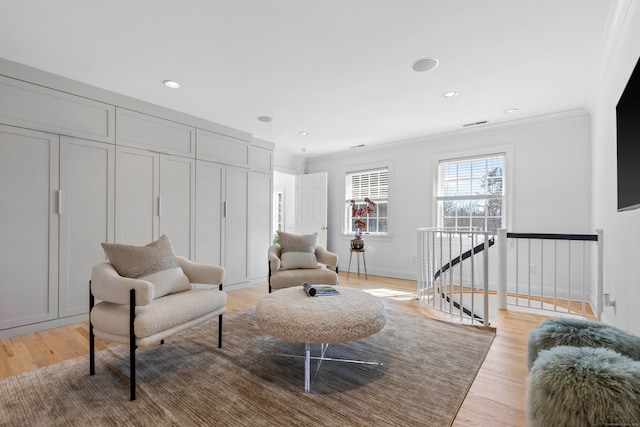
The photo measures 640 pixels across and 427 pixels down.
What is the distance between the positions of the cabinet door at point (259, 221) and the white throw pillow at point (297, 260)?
1.42 meters

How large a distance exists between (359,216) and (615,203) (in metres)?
3.83

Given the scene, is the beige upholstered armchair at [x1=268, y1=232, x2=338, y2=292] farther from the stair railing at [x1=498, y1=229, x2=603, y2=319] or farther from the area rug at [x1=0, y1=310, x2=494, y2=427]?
the stair railing at [x1=498, y1=229, x2=603, y2=319]

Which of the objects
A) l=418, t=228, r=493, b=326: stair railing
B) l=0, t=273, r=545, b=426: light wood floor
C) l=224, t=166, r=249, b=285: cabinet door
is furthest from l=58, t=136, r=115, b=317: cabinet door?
l=418, t=228, r=493, b=326: stair railing

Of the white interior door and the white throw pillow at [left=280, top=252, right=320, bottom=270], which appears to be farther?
the white interior door

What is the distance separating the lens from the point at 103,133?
125 inches

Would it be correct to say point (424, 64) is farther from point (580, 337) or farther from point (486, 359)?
point (486, 359)

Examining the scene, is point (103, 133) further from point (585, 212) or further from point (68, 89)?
point (585, 212)

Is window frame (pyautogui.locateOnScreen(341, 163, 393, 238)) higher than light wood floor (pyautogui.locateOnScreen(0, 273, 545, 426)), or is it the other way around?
window frame (pyautogui.locateOnScreen(341, 163, 393, 238))

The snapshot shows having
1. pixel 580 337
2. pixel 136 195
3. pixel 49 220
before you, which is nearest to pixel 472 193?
pixel 580 337

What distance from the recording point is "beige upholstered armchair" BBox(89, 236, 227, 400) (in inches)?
67.9

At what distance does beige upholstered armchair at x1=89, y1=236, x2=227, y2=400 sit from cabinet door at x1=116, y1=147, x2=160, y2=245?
1.38 m

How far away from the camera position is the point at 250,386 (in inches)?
71.7

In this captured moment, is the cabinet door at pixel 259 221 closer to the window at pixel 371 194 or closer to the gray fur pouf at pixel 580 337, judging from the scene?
the window at pixel 371 194

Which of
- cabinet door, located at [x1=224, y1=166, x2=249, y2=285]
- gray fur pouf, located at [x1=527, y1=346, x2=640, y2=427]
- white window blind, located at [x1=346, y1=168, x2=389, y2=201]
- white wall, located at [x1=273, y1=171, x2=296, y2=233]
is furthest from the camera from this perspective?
white wall, located at [x1=273, y1=171, x2=296, y2=233]
